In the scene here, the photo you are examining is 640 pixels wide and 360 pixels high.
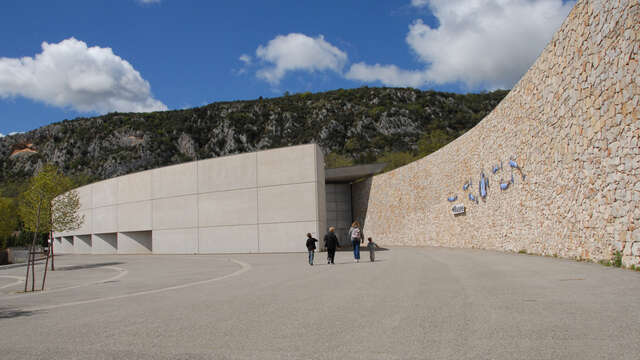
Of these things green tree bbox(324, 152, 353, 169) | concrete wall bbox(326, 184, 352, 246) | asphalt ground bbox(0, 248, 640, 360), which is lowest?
asphalt ground bbox(0, 248, 640, 360)

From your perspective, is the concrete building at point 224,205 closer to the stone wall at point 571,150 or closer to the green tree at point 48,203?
the green tree at point 48,203

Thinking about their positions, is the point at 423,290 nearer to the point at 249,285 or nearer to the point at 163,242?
the point at 249,285

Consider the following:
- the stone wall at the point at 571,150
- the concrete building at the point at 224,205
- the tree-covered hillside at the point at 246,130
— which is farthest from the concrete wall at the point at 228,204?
the tree-covered hillside at the point at 246,130

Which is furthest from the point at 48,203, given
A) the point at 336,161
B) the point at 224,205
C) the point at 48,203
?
the point at 336,161

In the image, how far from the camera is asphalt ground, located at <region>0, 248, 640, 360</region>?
185 inches

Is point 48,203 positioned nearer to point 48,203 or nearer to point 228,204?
point 48,203

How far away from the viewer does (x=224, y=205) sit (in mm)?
28906

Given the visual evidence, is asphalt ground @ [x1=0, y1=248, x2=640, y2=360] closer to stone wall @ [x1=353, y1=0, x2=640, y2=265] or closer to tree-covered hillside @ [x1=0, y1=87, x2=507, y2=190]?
stone wall @ [x1=353, y1=0, x2=640, y2=265]

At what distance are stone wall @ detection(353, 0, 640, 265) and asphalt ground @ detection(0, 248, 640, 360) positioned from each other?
260 cm

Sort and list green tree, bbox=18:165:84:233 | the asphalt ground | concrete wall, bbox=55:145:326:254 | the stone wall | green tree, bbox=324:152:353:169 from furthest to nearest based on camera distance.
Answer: green tree, bbox=324:152:353:169, concrete wall, bbox=55:145:326:254, green tree, bbox=18:165:84:233, the stone wall, the asphalt ground

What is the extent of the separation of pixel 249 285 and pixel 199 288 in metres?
1.21

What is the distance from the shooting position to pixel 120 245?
121ft

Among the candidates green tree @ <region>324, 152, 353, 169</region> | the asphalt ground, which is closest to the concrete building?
the asphalt ground

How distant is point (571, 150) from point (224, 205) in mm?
20662
